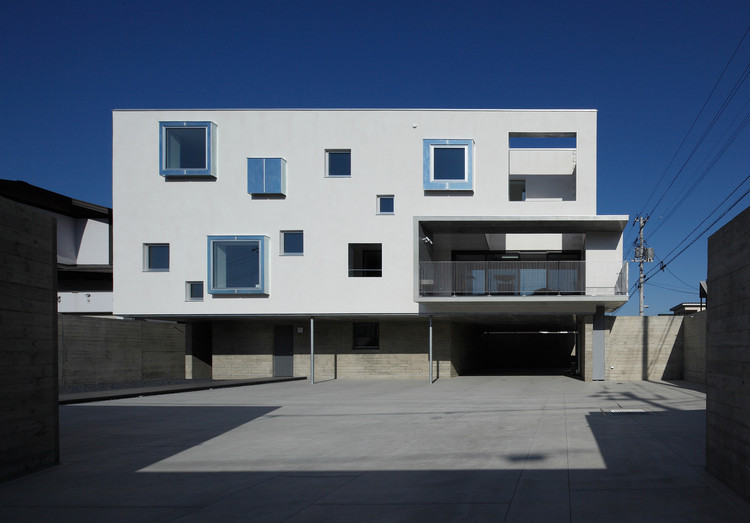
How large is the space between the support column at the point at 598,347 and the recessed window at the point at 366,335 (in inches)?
316

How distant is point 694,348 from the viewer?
2191 centimetres

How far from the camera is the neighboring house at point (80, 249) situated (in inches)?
1342

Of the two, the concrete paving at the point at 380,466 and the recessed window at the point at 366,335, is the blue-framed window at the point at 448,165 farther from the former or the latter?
the concrete paving at the point at 380,466

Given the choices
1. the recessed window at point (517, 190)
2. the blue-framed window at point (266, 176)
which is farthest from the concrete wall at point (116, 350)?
the recessed window at point (517, 190)

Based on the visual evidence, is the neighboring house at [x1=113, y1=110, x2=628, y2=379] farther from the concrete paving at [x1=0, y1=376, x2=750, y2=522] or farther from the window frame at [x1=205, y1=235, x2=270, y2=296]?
the concrete paving at [x1=0, y1=376, x2=750, y2=522]

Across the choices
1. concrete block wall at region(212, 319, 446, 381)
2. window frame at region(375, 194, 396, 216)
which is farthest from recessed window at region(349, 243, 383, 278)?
concrete block wall at region(212, 319, 446, 381)

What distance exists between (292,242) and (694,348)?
13760 mm

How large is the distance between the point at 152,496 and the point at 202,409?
8258mm

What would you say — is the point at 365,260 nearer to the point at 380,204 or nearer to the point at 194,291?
the point at 380,204

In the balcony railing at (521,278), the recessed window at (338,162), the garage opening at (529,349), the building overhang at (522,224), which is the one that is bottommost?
the garage opening at (529,349)

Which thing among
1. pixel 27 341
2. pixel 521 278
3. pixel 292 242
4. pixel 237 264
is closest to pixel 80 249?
pixel 237 264

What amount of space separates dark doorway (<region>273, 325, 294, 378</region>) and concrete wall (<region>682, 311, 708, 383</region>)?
14300 millimetres

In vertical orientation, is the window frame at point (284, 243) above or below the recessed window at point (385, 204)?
below

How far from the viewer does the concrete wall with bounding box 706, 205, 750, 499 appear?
5.77m
